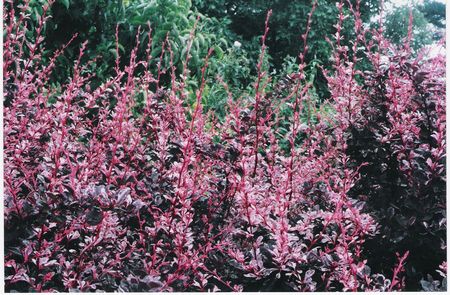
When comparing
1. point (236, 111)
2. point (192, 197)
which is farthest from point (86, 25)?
point (192, 197)

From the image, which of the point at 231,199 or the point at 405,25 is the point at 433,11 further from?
the point at 231,199

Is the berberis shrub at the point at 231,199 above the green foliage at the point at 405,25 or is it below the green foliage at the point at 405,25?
below

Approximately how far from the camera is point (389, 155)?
1828mm

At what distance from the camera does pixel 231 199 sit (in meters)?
1.63

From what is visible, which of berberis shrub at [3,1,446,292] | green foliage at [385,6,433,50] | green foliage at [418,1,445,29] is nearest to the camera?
berberis shrub at [3,1,446,292]

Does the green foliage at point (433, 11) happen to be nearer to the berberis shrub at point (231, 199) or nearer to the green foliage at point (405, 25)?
the green foliage at point (405, 25)

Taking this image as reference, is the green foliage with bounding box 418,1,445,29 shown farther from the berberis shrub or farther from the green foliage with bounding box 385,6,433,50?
the berberis shrub

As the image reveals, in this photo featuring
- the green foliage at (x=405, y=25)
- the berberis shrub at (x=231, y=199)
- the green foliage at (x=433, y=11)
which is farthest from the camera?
the green foliage at (x=405, y=25)

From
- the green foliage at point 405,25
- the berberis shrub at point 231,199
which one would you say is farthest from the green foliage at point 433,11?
the berberis shrub at point 231,199

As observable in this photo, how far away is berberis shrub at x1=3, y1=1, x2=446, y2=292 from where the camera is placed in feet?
4.49

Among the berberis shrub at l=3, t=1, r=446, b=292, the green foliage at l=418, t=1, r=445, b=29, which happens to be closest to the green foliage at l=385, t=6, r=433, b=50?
the green foliage at l=418, t=1, r=445, b=29

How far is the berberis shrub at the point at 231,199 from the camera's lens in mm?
1369

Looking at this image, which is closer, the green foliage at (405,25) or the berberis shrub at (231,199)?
the berberis shrub at (231,199)

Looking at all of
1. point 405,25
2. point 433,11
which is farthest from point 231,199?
point 433,11
